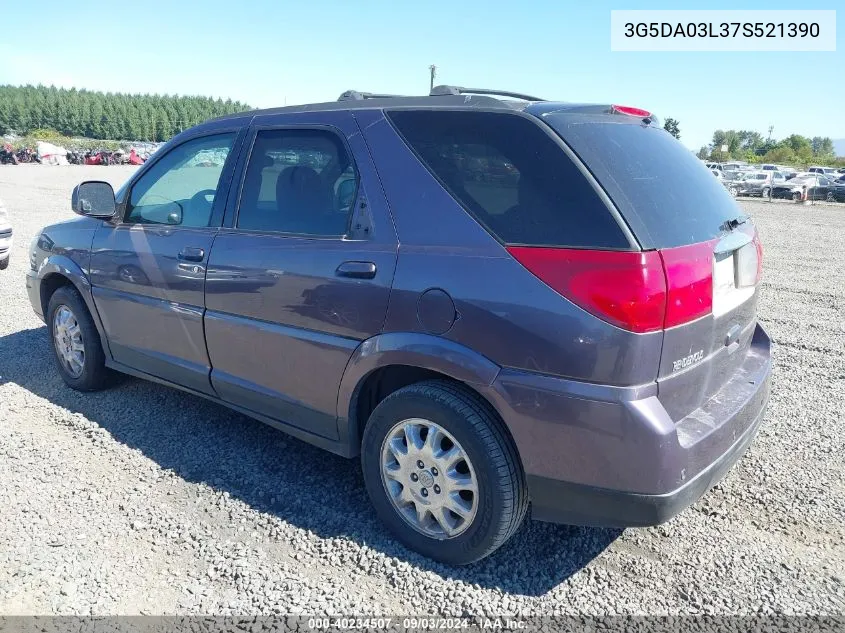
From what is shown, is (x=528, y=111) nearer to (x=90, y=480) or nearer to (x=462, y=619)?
(x=462, y=619)

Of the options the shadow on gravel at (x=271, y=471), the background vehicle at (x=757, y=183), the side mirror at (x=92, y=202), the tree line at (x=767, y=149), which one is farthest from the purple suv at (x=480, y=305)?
the tree line at (x=767, y=149)

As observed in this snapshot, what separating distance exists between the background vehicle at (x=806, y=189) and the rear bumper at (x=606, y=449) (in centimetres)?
3540

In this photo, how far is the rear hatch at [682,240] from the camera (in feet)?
7.41

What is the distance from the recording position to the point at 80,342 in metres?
4.46

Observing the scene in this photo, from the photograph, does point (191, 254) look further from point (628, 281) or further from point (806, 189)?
point (806, 189)

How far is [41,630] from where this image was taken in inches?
91.7

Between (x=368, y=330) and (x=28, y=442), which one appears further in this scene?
(x=28, y=442)

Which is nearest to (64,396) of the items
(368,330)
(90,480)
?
(90,480)

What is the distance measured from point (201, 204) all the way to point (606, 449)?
8.69 ft

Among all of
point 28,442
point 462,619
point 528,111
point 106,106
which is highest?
point 106,106

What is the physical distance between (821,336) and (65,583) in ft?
21.6

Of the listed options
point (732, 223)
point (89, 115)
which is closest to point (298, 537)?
point (732, 223)

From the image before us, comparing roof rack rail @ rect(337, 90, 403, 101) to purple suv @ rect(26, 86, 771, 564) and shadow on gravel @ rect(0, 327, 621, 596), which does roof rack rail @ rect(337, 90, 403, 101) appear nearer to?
purple suv @ rect(26, 86, 771, 564)

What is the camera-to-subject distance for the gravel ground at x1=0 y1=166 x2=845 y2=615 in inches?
98.9
